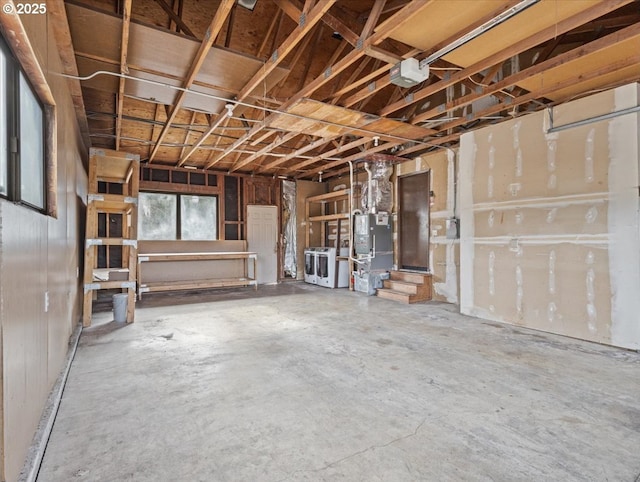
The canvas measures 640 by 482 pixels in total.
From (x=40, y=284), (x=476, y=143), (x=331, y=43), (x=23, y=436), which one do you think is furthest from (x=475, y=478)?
(x=331, y=43)

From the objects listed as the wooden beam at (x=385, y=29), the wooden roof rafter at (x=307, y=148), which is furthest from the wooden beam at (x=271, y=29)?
the wooden roof rafter at (x=307, y=148)

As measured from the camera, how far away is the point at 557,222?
156 inches

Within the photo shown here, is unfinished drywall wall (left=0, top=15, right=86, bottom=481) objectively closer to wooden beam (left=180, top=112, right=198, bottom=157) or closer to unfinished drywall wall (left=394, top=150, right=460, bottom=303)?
wooden beam (left=180, top=112, right=198, bottom=157)

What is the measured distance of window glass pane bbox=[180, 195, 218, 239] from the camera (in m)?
7.70

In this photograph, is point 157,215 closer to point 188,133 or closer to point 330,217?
point 188,133

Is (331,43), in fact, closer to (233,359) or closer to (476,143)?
(476,143)

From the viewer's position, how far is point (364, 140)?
5.50 m

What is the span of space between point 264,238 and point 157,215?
8.54ft

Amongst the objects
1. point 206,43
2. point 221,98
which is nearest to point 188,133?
point 221,98

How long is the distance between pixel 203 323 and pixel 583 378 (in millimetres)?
4186

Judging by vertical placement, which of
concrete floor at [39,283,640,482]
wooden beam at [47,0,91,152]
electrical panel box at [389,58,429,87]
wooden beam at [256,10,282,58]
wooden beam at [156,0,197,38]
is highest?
wooden beam at [256,10,282,58]

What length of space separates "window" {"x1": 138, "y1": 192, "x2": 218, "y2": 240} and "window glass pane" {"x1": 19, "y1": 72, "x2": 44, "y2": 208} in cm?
548

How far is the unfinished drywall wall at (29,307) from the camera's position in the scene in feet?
4.24

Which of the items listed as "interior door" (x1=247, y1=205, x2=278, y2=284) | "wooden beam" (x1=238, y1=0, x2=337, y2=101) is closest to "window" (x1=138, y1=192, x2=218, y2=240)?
"interior door" (x1=247, y1=205, x2=278, y2=284)
